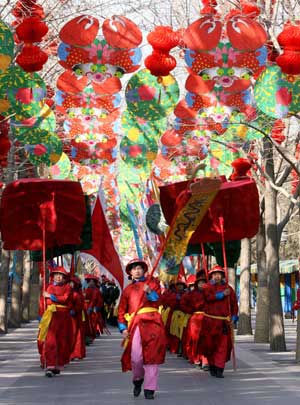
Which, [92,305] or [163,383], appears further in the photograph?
[92,305]

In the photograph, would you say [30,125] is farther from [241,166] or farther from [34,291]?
[34,291]

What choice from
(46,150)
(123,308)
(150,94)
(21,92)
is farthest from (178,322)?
(123,308)

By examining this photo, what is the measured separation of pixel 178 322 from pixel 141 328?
27.9 ft

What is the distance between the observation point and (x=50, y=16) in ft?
58.3

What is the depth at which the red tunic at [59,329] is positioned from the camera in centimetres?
1560

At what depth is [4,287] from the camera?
29.2 metres

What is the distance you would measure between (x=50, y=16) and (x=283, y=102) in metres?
5.33

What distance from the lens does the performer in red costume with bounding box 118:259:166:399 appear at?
1222 centimetres

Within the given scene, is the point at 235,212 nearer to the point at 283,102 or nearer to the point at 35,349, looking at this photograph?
the point at 283,102

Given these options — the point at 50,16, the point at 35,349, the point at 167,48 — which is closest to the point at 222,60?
the point at 167,48

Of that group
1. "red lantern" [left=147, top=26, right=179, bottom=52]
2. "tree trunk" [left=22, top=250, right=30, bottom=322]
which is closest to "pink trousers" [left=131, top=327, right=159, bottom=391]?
"red lantern" [left=147, top=26, right=179, bottom=52]

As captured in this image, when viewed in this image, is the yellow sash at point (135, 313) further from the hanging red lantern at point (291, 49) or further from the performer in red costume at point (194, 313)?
the performer in red costume at point (194, 313)

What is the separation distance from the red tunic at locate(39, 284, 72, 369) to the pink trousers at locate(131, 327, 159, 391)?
3.33 m

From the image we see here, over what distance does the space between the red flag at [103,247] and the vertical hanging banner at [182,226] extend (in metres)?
1.81
